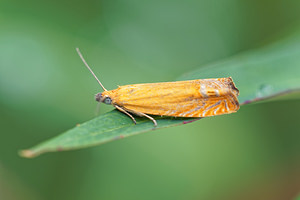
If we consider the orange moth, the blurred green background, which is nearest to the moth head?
the orange moth

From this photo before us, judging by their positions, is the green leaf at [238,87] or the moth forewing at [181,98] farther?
the moth forewing at [181,98]

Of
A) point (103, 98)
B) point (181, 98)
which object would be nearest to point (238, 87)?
point (181, 98)

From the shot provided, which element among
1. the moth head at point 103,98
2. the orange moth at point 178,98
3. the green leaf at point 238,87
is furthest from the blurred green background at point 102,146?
the green leaf at point 238,87

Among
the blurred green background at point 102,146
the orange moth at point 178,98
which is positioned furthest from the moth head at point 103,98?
the blurred green background at point 102,146

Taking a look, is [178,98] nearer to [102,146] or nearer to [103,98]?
[103,98]

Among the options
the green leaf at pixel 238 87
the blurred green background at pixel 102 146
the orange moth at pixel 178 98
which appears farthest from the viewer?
the blurred green background at pixel 102 146

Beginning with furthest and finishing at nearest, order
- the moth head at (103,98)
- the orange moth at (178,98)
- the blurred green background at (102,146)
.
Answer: the blurred green background at (102,146) → the moth head at (103,98) → the orange moth at (178,98)

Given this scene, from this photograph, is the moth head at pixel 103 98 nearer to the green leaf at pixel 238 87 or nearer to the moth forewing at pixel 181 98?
the moth forewing at pixel 181 98

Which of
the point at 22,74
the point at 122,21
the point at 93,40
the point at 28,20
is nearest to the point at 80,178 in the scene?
the point at 22,74
